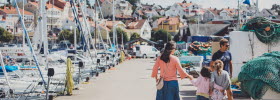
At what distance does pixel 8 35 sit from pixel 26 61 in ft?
218

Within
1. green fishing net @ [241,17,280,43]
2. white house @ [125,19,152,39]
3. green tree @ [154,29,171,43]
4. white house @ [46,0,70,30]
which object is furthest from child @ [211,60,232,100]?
white house @ [125,19,152,39]

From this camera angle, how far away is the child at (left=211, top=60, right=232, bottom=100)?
8781 millimetres

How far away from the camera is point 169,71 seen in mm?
8953

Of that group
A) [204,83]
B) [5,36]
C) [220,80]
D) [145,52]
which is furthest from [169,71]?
[5,36]

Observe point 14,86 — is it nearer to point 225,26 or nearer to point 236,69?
point 236,69

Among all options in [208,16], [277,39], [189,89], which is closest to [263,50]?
[277,39]

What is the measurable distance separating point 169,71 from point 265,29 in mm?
5298

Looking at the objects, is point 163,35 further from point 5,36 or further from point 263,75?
point 263,75

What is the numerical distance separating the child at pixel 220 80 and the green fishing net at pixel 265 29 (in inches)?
181

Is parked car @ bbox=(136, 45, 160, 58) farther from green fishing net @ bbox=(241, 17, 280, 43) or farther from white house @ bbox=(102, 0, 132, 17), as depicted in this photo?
white house @ bbox=(102, 0, 132, 17)

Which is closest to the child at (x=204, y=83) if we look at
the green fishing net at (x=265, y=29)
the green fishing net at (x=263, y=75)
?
the green fishing net at (x=263, y=75)

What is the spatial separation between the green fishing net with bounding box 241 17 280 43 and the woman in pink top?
198 inches

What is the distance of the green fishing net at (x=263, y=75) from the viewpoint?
907cm

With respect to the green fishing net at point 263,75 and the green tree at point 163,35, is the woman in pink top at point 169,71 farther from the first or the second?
the green tree at point 163,35
